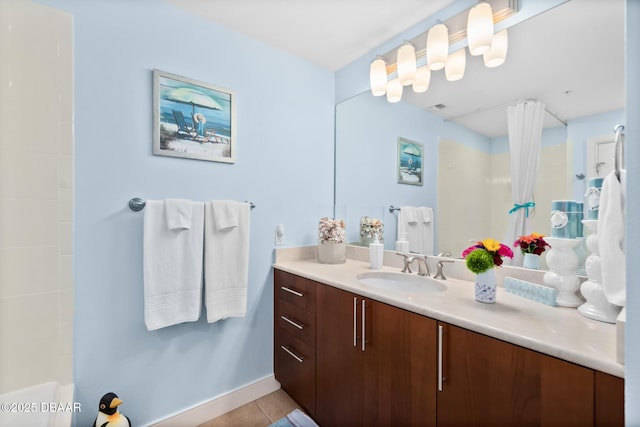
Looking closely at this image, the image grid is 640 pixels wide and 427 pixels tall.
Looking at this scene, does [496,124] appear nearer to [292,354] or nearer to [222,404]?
[292,354]

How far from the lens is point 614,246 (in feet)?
2.48

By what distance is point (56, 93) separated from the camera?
1180 mm

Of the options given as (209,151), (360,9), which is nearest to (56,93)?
(209,151)

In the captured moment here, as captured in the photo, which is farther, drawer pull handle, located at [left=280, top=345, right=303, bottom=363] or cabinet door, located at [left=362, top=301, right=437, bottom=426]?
drawer pull handle, located at [left=280, top=345, right=303, bottom=363]

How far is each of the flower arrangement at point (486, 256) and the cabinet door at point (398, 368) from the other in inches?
11.5

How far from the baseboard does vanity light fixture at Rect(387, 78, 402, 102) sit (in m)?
1.99

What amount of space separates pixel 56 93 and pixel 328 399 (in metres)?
1.88

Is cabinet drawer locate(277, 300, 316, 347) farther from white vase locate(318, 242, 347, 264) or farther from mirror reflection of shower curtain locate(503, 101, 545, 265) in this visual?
mirror reflection of shower curtain locate(503, 101, 545, 265)

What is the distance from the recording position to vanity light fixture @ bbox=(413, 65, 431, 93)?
5.29 ft

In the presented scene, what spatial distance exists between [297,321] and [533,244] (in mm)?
1230

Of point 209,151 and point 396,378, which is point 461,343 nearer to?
point 396,378

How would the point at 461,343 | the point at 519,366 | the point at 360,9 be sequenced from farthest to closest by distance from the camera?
the point at 360,9
the point at 461,343
the point at 519,366

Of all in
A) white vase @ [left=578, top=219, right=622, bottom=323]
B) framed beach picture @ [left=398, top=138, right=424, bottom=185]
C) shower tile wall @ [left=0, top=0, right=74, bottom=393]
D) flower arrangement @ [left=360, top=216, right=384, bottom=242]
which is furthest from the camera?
flower arrangement @ [left=360, top=216, right=384, bottom=242]

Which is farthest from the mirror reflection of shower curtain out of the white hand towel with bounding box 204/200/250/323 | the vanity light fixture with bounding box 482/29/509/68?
the white hand towel with bounding box 204/200/250/323
